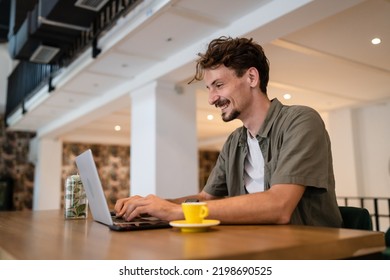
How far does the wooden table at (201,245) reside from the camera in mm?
550

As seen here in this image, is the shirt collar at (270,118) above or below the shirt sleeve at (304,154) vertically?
above

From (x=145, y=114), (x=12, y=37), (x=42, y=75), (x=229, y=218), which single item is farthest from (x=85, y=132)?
(x=229, y=218)

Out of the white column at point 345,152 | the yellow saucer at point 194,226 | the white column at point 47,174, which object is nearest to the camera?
the yellow saucer at point 194,226

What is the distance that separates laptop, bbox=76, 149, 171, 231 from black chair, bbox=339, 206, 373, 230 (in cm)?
55

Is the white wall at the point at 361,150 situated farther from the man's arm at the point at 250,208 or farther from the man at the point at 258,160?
the man's arm at the point at 250,208

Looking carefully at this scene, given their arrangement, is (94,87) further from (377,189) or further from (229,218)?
(377,189)

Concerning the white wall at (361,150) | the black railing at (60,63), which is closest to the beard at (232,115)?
the black railing at (60,63)

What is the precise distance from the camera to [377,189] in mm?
5020

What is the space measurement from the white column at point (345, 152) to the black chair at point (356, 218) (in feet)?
14.1

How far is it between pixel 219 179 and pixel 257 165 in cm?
23

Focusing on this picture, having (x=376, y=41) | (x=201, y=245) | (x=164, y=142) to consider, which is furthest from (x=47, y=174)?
(x=201, y=245)

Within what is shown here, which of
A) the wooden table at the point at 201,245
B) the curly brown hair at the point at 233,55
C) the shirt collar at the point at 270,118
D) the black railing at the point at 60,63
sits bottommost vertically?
the wooden table at the point at 201,245

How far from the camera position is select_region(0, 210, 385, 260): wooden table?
0.55 metres

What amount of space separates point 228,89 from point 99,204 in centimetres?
59
